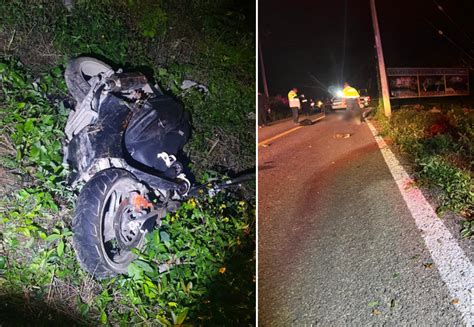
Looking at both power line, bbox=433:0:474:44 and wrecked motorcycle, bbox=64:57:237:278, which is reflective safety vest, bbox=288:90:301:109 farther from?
power line, bbox=433:0:474:44

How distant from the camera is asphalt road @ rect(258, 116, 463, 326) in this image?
1.31m

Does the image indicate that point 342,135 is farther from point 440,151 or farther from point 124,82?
point 124,82

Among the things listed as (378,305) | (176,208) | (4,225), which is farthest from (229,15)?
(378,305)

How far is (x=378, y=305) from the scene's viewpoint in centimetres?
132

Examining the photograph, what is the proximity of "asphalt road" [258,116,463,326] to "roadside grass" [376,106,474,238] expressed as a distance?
0.14 meters

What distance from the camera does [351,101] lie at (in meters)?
1.42

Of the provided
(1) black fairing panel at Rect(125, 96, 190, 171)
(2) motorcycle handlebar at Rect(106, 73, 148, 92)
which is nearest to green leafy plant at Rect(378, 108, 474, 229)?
(1) black fairing panel at Rect(125, 96, 190, 171)

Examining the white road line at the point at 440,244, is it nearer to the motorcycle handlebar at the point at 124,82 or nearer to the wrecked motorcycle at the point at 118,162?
the wrecked motorcycle at the point at 118,162

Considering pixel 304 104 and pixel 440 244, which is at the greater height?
pixel 304 104

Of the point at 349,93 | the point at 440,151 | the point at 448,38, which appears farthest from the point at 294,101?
the point at 448,38

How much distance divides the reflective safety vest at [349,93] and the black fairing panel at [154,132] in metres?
1.09

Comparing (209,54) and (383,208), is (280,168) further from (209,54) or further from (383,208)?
(209,54)

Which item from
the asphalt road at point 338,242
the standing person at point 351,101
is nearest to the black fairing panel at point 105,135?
the asphalt road at point 338,242

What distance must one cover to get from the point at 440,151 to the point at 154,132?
54.5 inches
